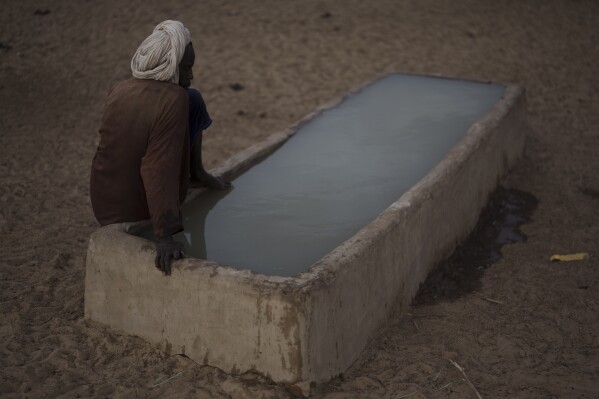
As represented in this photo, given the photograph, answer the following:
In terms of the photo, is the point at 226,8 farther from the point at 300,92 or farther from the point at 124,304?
the point at 124,304

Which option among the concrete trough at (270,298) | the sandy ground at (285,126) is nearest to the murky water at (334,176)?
the concrete trough at (270,298)

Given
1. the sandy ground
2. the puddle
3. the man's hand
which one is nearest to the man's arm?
the man's hand

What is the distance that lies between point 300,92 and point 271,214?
3.47 metres

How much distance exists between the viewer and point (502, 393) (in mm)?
3201

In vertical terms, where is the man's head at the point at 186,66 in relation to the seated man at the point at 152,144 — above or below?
above

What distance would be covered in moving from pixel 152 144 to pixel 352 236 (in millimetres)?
1008

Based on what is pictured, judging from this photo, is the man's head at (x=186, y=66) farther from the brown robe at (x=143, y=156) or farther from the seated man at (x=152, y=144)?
the brown robe at (x=143, y=156)

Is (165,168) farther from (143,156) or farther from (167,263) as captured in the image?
(167,263)

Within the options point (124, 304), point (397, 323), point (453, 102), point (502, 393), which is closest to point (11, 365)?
point (124, 304)

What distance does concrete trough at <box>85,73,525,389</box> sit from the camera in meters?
3.03

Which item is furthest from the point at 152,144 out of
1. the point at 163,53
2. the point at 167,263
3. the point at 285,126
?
the point at 285,126

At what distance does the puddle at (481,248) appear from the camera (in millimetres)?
4160

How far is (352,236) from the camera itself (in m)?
3.61

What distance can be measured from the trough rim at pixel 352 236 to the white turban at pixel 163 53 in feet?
2.28
